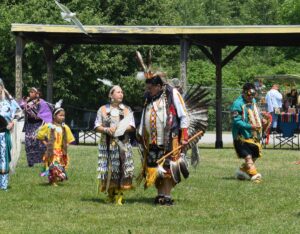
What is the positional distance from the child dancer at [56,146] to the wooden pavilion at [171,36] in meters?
7.73

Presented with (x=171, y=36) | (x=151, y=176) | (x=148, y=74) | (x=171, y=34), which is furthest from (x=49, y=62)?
(x=151, y=176)

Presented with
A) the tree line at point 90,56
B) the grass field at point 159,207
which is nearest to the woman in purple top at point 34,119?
the grass field at point 159,207

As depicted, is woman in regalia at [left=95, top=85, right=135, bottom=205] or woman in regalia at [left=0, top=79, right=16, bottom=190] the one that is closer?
woman in regalia at [left=95, top=85, right=135, bottom=205]

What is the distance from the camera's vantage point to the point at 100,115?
10.9 metres

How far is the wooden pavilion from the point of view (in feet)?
66.6

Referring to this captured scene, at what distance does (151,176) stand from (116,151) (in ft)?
1.98

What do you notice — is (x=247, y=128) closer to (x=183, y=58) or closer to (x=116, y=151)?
(x=116, y=151)

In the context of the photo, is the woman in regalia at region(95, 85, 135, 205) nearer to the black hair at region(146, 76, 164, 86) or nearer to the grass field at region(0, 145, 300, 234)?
the grass field at region(0, 145, 300, 234)

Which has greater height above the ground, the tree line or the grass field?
the tree line

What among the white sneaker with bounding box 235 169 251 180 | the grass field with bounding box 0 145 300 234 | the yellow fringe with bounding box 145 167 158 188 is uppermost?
the yellow fringe with bounding box 145 167 158 188

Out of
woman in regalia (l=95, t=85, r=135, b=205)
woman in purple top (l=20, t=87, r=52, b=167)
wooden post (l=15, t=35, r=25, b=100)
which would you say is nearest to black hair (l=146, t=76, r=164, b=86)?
woman in regalia (l=95, t=85, r=135, b=205)

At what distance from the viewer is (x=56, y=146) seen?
13.3m

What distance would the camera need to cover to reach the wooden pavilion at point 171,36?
66.6 ft

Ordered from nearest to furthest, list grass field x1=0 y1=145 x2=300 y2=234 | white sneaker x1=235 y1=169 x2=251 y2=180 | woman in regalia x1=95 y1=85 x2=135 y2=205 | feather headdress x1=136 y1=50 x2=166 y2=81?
grass field x1=0 y1=145 x2=300 y2=234 → feather headdress x1=136 y1=50 x2=166 y2=81 → woman in regalia x1=95 y1=85 x2=135 y2=205 → white sneaker x1=235 y1=169 x2=251 y2=180
